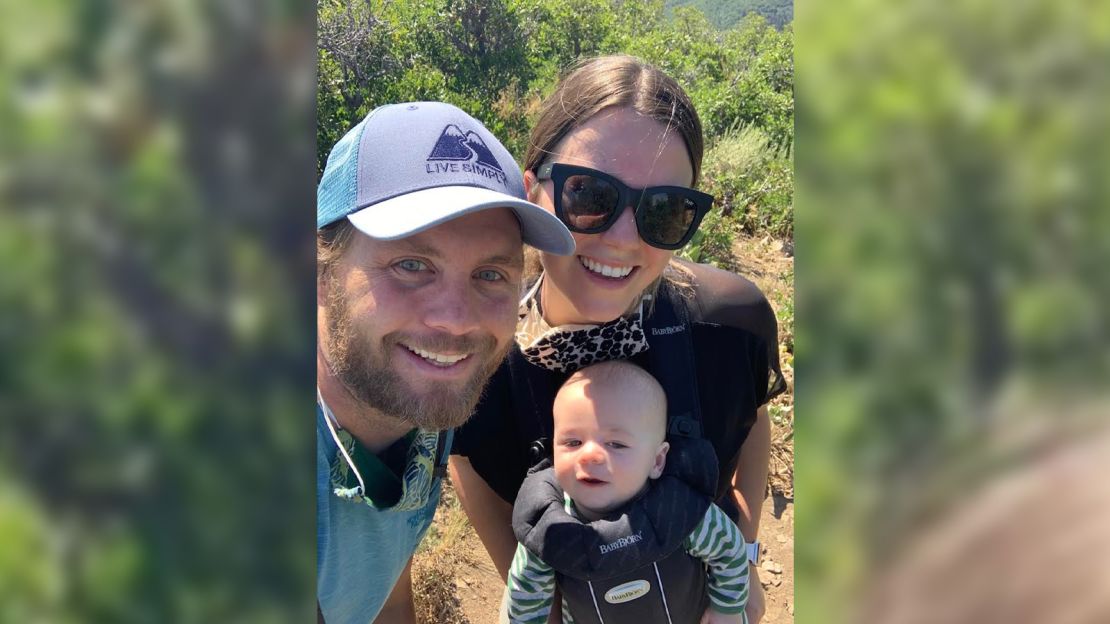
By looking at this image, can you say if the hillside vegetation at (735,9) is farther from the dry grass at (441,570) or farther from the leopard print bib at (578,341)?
the leopard print bib at (578,341)

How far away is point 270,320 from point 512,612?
4.91ft

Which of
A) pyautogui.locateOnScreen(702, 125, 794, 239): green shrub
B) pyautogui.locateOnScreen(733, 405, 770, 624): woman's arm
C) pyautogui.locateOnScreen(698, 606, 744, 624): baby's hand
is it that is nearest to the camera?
pyautogui.locateOnScreen(698, 606, 744, 624): baby's hand

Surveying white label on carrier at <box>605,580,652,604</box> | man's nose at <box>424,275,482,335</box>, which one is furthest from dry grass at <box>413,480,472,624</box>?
man's nose at <box>424,275,482,335</box>

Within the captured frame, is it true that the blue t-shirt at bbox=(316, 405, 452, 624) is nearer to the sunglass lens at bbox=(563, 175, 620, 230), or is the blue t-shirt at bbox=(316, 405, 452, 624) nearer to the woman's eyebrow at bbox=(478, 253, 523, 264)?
the woman's eyebrow at bbox=(478, 253, 523, 264)

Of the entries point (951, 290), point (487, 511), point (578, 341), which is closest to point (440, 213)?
point (578, 341)

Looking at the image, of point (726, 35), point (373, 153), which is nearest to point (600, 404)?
point (373, 153)

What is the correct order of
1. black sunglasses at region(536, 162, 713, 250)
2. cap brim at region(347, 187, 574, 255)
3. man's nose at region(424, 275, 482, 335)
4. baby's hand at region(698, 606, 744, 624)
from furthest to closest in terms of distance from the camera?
baby's hand at region(698, 606, 744, 624)
black sunglasses at region(536, 162, 713, 250)
man's nose at region(424, 275, 482, 335)
cap brim at region(347, 187, 574, 255)

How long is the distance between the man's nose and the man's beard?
0.9 inches

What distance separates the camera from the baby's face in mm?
1732

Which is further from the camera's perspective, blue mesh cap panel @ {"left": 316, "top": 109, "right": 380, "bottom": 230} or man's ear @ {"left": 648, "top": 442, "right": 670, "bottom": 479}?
man's ear @ {"left": 648, "top": 442, "right": 670, "bottom": 479}

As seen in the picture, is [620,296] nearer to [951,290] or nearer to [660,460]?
[660,460]

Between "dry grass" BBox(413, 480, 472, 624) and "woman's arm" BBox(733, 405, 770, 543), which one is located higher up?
"woman's arm" BBox(733, 405, 770, 543)

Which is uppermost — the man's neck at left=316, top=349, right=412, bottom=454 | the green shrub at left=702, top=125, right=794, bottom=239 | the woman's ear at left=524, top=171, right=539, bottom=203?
the green shrub at left=702, top=125, right=794, bottom=239

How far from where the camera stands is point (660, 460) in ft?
6.02
